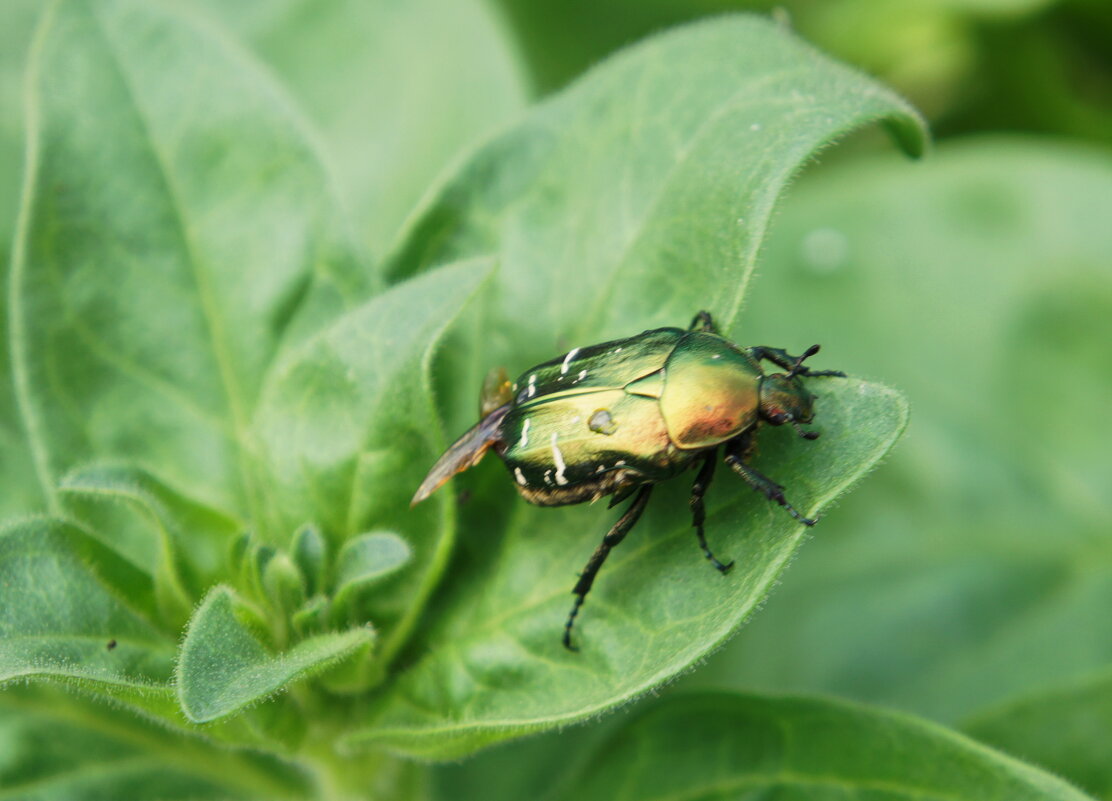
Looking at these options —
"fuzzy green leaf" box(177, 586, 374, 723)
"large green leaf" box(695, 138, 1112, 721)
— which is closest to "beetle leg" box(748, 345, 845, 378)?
"fuzzy green leaf" box(177, 586, 374, 723)

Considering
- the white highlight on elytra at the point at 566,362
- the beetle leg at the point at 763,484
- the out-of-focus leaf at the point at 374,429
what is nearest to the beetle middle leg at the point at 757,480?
the beetle leg at the point at 763,484

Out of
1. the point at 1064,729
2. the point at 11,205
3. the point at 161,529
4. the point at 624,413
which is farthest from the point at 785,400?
the point at 11,205

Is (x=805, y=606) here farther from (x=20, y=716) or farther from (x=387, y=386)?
(x=20, y=716)

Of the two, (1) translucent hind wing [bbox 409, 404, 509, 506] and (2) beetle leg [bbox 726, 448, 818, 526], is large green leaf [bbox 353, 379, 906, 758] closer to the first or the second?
(2) beetle leg [bbox 726, 448, 818, 526]

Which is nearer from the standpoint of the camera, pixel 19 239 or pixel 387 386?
pixel 387 386

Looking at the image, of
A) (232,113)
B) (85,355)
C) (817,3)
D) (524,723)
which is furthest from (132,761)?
(817,3)

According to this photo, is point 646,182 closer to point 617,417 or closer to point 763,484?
point 617,417
